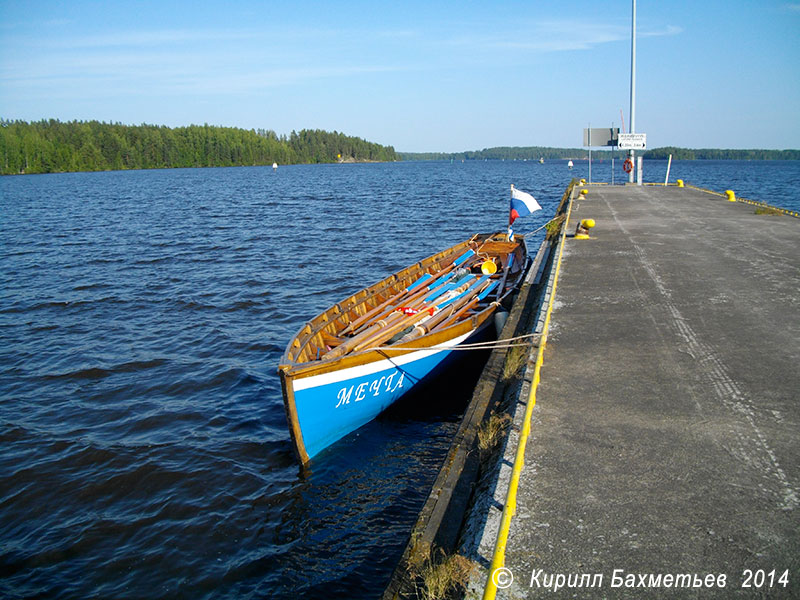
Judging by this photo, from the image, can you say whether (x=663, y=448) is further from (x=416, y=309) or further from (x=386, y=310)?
(x=386, y=310)

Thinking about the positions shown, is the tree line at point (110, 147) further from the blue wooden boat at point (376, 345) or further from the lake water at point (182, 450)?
the blue wooden boat at point (376, 345)

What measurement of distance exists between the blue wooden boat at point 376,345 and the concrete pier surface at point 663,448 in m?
2.23

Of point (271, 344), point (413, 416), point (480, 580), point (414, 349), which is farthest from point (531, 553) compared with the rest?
point (271, 344)

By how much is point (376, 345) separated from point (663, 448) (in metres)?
5.50

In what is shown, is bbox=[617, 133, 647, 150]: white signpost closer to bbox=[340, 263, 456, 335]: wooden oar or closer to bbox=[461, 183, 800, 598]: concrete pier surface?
bbox=[340, 263, 456, 335]: wooden oar

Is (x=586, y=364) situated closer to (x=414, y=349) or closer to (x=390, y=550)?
(x=414, y=349)

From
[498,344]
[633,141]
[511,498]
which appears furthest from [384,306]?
[633,141]

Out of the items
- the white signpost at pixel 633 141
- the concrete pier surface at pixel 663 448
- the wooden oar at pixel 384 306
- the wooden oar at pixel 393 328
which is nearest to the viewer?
the concrete pier surface at pixel 663 448

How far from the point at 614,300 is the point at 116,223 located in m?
36.0

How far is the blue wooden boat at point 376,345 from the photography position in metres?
8.74

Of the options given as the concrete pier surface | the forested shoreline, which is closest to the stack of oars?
the concrete pier surface

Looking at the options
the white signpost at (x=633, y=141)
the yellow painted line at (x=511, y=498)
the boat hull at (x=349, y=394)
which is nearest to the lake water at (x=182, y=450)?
the boat hull at (x=349, y=394)

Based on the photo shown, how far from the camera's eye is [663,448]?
5887 millimetres

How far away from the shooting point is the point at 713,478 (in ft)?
17.5
